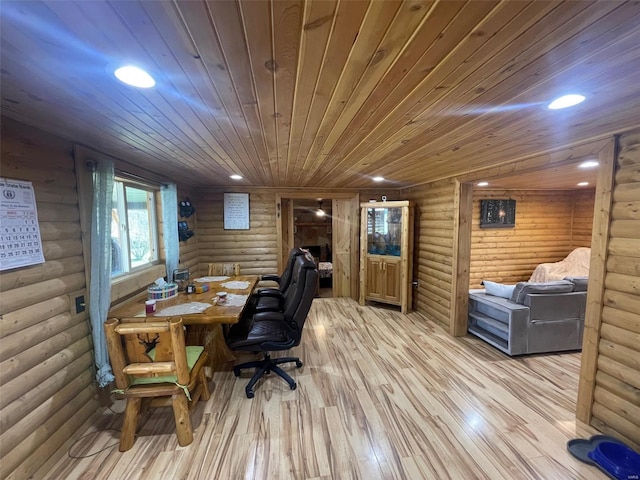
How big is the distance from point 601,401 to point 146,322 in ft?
10.5

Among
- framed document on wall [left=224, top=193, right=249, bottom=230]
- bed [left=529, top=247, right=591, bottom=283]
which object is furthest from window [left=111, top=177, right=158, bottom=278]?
bed [left=529, top=247, right=591, bottom=283]

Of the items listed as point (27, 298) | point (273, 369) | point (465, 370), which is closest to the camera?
point (27, 298)

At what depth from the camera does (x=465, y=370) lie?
2.76 m

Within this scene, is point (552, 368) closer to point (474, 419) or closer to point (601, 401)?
point (601, 401)

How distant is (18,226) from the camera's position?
1.49 m

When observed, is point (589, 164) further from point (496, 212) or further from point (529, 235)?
point (529, 235)

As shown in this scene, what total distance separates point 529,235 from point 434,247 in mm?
2710

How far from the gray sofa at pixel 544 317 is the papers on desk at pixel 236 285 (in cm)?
302

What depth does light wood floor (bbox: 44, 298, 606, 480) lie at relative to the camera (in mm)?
1668

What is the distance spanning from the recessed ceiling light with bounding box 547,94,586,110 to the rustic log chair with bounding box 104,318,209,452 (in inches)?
95.3

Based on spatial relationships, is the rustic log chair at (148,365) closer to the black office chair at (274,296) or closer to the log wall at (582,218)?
the black office chair at (274,296)

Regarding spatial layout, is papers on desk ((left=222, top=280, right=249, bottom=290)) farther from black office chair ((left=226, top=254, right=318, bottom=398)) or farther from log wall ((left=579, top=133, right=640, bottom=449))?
log wall ((left=579, top=133, right=640, bottom=449))

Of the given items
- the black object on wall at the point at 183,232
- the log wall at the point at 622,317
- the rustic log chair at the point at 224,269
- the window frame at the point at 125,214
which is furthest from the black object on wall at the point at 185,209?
the log wall at the point at 622,317

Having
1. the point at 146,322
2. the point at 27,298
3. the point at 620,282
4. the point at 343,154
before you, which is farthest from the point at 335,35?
the point at 620,282
